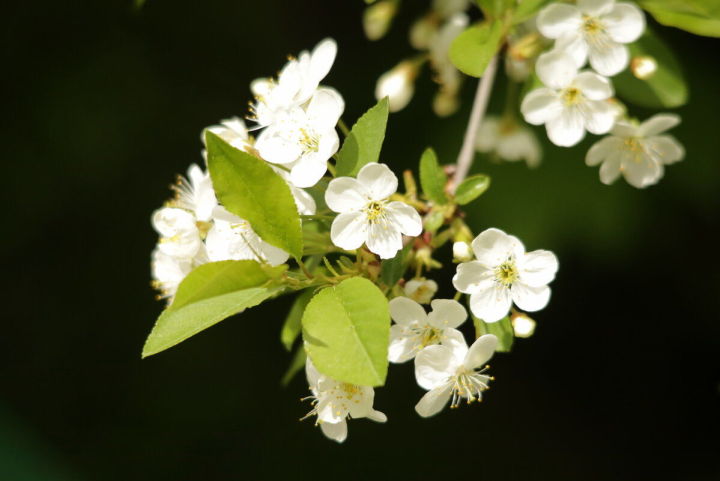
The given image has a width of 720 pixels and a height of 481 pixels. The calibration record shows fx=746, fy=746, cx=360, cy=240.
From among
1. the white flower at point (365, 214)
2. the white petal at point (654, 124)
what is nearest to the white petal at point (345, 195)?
the white flower at point (365, 214)

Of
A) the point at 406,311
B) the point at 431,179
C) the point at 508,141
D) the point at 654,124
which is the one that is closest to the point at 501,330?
the point at 406,311

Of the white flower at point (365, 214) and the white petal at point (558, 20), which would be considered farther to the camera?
the white petal at point (558, 20)

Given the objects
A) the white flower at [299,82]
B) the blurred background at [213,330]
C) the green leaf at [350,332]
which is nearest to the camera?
the green leaf at [350,332]

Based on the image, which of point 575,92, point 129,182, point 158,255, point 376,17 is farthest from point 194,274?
point 129,182

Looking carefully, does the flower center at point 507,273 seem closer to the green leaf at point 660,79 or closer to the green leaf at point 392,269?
the green leaf at point 392,269

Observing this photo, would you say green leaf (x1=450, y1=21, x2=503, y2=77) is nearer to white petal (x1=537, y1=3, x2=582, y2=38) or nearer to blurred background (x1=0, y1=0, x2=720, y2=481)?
white petal (x1=537, y1=3, x2=582, y2=38)

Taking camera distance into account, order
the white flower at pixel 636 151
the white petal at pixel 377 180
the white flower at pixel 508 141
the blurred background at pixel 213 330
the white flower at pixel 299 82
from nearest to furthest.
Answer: the white petal at pixel 377 180 → the white flower at pixel 299 82 → the white flower at pixel 636 151 → the white flower at pixel 508 141 → the blurred background at pixel 213 330

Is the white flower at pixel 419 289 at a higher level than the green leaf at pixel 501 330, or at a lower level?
higher

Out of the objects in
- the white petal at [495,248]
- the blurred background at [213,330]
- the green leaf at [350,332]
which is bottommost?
the blurred background at [213,330]

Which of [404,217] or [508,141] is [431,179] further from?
[508,141]
